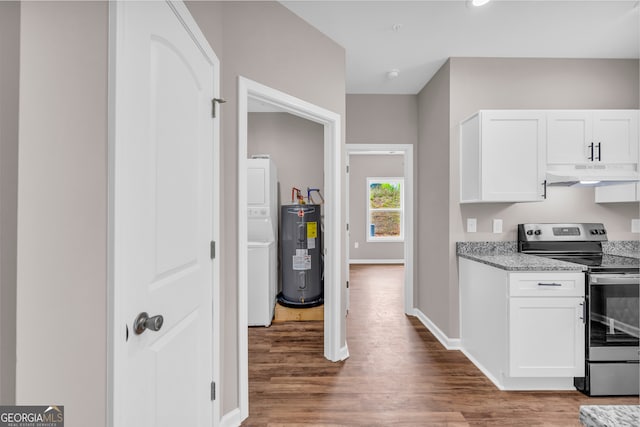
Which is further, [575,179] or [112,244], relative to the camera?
[575,179]

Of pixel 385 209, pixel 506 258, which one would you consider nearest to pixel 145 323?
pixel 506 258

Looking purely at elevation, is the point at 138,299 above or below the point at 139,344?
above

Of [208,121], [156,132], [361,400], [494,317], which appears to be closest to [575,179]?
[494,317]

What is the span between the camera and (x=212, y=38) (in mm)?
1664

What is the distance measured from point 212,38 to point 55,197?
50.5 inches

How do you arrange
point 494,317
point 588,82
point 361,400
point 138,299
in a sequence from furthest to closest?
point 588,82 < point 494,317 < point 361,400 < point 138,299

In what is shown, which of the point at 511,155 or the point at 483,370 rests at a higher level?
the point at 511,155

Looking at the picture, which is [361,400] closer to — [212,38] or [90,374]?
[90,374]

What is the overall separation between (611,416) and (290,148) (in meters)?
4.05

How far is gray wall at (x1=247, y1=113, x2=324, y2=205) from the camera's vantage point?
427cm

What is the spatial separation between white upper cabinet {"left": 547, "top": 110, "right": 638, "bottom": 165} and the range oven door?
37.3 inches

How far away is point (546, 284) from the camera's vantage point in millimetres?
2172

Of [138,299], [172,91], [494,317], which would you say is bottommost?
[494,317]

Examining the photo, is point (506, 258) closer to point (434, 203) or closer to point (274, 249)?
point (434, 203)
